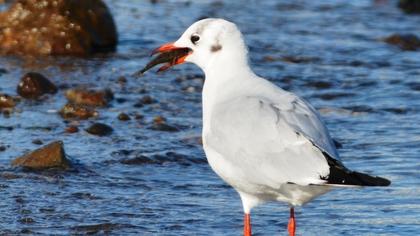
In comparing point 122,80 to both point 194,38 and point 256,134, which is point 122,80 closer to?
point 194,38

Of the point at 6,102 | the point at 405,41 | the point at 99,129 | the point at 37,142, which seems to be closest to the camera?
the point at 37,142

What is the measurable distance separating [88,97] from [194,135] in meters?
1.26

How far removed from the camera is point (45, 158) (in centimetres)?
712

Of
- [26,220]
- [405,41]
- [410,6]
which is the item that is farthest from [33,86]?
[410,6]

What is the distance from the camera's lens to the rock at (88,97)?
8.94 metres

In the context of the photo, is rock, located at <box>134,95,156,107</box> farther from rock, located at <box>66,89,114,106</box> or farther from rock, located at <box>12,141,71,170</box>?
rock, located at <box>12,141,71,170</box>

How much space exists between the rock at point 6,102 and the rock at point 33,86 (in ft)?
0.81

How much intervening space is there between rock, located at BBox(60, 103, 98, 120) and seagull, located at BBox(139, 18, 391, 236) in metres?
2.83

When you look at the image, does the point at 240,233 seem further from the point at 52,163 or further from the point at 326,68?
the point at 326,68

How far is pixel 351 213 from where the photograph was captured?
6.41 metres

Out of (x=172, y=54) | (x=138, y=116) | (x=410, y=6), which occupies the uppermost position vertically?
(x=172, y=54)

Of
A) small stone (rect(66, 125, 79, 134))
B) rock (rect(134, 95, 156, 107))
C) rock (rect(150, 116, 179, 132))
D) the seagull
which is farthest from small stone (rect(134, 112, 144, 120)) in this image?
the seagull

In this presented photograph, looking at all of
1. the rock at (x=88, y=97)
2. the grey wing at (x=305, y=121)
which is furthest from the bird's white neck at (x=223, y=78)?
the rock at (x=88, y=97)

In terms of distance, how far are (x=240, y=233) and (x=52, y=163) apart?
63.8 inches
